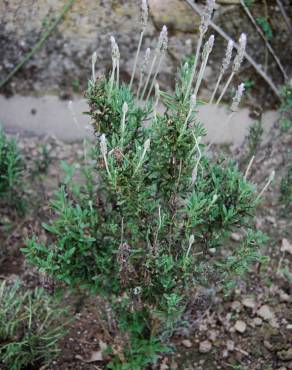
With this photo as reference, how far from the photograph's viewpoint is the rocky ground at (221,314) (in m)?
2.78

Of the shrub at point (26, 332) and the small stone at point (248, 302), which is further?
the small stone at point (248, 302)

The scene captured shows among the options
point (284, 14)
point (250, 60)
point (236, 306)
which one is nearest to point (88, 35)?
point (250, 60)

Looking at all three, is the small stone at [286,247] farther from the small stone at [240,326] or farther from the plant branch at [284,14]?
the plant branch at [284,14]

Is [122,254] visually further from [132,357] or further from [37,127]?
[37,127]

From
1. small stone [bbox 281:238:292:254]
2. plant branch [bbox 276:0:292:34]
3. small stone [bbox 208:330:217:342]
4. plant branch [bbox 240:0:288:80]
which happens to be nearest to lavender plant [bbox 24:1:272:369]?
small stone [bbox 208:330:217:342]

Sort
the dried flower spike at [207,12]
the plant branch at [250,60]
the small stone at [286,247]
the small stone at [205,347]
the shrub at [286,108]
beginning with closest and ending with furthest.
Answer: the dried flower spike at [207,12] → the small stone at [205,347] → the shrub at [286,108] → the small stone at [286,247] → the plant branch at [250,60]

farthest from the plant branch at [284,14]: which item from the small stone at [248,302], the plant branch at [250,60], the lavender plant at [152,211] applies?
the small stone at [248,302]

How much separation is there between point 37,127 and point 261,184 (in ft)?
5.02

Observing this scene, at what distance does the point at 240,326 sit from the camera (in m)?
2.92

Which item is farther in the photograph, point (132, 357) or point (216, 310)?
point (216, 310)

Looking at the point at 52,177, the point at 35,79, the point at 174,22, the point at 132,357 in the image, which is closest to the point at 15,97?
the point at 35,79

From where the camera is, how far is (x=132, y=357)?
2.57 m

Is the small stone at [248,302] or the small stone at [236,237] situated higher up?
the small stone at [236,237]

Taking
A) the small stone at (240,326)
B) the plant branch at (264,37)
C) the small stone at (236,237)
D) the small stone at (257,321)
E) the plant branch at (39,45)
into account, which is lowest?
the small stone at (240,326)
